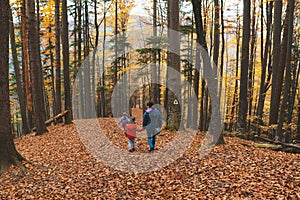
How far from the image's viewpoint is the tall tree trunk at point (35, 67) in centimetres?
1183

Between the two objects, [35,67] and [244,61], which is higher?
[244,61]

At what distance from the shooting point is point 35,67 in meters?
12.4

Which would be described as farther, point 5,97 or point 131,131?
point 131,131

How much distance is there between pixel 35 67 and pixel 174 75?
286 inches

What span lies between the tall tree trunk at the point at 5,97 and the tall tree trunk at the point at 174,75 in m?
6.72

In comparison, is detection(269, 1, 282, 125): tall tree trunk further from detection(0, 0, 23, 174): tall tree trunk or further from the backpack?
detection(0, 0, 23, 174): tall tree trunk

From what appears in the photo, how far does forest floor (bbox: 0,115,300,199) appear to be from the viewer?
5582 mm

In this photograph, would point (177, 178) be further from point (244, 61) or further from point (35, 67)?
point (35, 67)

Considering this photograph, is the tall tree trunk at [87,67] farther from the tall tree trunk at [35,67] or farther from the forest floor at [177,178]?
the forest floor at [177,178]

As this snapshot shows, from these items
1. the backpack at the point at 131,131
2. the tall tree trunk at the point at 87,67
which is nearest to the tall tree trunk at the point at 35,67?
the backpack at the point at 131,131

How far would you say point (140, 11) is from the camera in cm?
2328

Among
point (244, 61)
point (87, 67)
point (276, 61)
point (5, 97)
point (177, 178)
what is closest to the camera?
point (177, 178)

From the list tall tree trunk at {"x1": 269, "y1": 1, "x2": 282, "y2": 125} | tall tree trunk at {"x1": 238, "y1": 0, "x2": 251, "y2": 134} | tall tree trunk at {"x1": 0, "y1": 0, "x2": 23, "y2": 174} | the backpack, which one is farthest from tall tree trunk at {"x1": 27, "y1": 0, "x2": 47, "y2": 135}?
tall tree trunk at {"x1": 269, "y1": 1, "x2": 282, "y2": 125}

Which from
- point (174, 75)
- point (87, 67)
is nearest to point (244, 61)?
point (174, 75)
